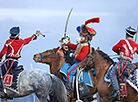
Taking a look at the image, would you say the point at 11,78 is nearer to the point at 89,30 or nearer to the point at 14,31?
the point at 14,31

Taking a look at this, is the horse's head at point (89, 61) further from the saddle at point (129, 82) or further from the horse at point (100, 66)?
the saddle at point (129, 82)

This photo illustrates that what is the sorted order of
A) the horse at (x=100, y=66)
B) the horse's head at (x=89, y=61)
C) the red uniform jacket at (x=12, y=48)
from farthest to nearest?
the horse's head at (x=89, y=61) < the red uniform jacket at (x=12, y=48) < the horse at (x=100, y=66)

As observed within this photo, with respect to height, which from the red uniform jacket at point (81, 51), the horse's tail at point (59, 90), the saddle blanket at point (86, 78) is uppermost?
the red uniform jacket at point (81, 51)

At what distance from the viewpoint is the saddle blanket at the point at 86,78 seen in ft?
38.2

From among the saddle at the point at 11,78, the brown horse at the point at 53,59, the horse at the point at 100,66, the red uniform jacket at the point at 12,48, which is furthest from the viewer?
the brown horse at the point at 53,59

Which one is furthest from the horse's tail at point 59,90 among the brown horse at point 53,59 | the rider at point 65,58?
the brown horse at point 53,59

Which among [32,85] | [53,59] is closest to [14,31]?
[32,85]

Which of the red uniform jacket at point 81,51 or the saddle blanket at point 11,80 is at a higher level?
the red uniform jacket at point 81,51

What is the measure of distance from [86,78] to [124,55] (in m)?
1.83

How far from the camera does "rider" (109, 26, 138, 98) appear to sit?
1005 cm

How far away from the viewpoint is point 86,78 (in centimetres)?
1167

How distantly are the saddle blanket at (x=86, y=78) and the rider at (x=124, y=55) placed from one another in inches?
58.1

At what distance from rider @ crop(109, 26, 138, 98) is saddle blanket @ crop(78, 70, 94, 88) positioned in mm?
1476

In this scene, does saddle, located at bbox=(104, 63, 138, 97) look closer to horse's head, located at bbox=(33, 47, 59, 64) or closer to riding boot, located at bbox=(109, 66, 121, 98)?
riding boot, located at bbox=(109, 66, 121, 98)
